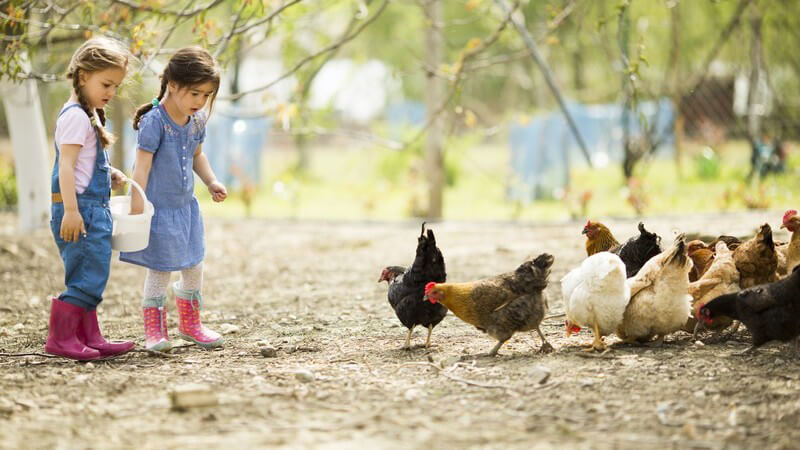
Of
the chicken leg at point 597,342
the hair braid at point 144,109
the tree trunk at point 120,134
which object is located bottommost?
the chicken leg at point 597,342

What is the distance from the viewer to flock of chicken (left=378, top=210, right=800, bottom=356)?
4.09m

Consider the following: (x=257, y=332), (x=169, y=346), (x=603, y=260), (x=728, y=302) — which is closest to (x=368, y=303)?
(x=257, y=332)

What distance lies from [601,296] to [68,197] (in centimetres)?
262

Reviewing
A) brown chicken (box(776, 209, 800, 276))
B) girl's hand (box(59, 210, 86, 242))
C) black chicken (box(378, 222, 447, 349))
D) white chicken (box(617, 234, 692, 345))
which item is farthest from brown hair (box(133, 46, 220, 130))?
brown chicken (box(776, 209, 800, 276))

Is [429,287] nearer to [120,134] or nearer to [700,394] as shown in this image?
[700,394]

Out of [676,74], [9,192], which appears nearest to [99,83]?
[9,192]

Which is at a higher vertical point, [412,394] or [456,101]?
[456,101]

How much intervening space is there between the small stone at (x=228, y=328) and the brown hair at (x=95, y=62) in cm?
147

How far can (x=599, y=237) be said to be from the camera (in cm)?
514

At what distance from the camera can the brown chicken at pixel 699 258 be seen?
16.1ft

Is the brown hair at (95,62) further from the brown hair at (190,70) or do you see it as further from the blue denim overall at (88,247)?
the brown hair at (190,70)

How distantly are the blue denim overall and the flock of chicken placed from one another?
1516mm

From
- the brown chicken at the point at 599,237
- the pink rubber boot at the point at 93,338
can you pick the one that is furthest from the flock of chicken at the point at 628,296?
the pink rubber boot at the point at 93,338

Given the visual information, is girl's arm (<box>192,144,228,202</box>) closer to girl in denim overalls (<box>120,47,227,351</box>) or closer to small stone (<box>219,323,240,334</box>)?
girl in denim overalls (<box>120,47,227,351</box>)
